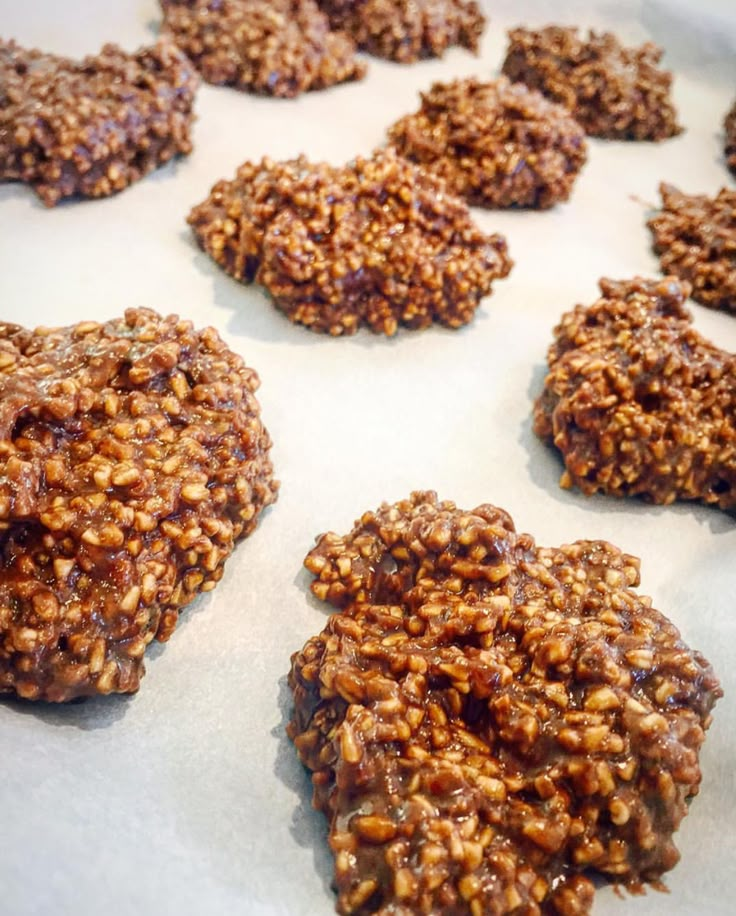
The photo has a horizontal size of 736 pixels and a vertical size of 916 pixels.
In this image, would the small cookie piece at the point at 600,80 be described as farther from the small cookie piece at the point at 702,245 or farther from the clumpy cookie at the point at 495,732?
the clumpy cookie at the point at 495,732

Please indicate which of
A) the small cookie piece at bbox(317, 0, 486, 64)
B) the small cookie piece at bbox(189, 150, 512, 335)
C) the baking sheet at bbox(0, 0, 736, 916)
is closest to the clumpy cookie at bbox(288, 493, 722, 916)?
the baking sheet at bbox(0, 0, 736, 916)

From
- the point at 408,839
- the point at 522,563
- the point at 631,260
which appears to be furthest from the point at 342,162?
the point at 408,839

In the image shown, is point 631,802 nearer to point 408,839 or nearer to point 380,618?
point 408,839

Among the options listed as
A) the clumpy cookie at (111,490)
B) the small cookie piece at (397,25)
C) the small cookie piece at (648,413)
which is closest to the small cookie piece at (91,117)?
the clumpy cookie at (111,490)

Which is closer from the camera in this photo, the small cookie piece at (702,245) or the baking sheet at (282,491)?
the baking sheet at (282,491)

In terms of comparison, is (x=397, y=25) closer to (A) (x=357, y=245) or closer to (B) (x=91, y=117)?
(B) (x=91, y=117)

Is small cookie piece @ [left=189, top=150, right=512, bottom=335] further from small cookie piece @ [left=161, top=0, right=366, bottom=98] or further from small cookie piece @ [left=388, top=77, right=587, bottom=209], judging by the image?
small cookie piece @ [left=161, top=0, right=366, bottom=98]
